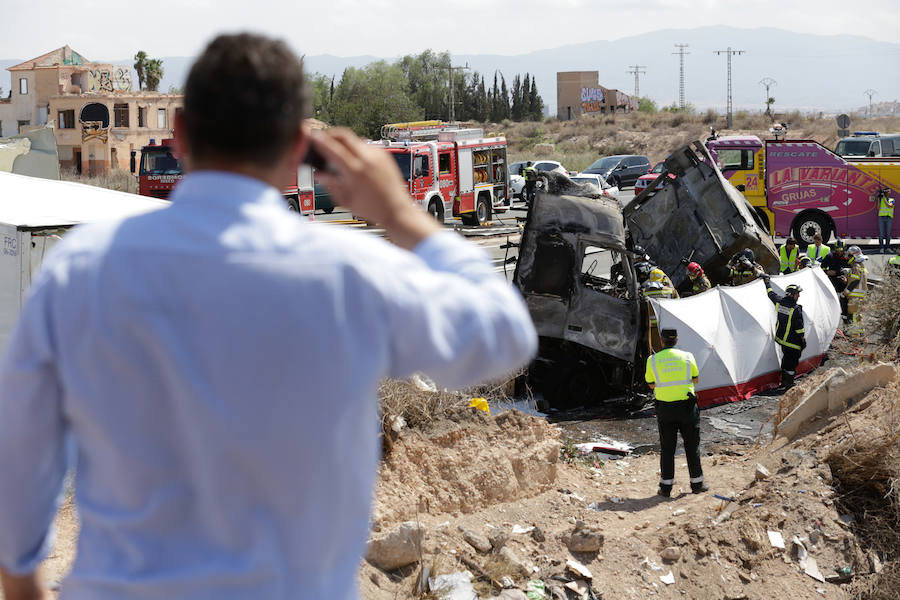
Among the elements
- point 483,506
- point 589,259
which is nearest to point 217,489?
point 483,506

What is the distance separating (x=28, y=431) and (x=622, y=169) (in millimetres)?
40228

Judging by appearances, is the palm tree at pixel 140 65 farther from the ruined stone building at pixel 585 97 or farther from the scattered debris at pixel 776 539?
the scattered debris at pixel 776 539

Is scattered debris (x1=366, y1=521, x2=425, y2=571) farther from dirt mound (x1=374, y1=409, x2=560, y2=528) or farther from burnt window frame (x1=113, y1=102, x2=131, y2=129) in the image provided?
burnt window frame (x1=113, y1=102, x2=131, y2=129)

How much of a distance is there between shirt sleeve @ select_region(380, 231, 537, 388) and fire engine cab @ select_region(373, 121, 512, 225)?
75.3 feet

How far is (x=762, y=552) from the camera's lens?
21.9ft

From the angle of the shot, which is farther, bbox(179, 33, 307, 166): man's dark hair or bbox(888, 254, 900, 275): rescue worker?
bbox(888, 254, 900, 275): rescue worker

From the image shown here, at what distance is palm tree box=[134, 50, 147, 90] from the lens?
2756 inches

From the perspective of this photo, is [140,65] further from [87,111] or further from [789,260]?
[789,260]

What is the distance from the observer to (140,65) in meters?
70.6

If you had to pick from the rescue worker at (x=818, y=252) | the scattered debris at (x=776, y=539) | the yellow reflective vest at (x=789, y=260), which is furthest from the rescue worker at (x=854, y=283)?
the scattered debris at (x=776, y=539)

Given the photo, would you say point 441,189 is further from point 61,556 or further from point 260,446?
point 260,446

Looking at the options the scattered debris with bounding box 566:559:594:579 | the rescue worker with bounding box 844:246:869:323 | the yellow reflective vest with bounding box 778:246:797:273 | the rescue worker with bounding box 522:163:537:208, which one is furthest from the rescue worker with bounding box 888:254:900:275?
the scattered debris with bounding box 566:559:594:579

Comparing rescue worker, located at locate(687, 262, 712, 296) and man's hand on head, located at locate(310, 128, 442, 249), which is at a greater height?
man's hand on head, located at locate(310, 128, 442, 249)

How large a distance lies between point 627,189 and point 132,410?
3979cm
